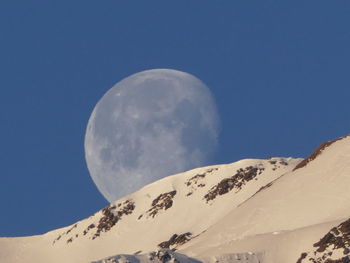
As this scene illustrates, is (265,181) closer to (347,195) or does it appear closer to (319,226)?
(347,195)

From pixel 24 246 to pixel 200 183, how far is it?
43.5 m

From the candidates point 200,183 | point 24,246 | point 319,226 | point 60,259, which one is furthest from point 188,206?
point 319,226

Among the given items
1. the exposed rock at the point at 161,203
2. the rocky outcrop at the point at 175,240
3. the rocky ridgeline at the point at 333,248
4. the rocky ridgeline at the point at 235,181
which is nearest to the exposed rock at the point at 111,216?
the exposed rock at the point at 161,203

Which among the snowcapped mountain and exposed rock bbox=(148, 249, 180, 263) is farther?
the snowcapped mountain

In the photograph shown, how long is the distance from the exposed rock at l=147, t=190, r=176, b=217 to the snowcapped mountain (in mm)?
209

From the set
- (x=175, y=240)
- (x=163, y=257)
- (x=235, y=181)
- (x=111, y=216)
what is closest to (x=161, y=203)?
(x=111, y=216)

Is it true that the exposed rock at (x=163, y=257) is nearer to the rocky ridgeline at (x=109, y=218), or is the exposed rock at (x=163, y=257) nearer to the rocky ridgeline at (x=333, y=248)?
the rocky ridgeline at (x=333, y=248)

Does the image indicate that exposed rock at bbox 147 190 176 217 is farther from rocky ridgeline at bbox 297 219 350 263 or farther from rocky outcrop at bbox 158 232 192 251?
rocky ridgeline at bbox 297 219 350 263

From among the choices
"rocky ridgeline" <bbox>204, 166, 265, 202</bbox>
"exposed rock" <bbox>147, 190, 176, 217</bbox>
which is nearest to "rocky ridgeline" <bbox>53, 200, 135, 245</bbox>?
"exposed rock" <bbox>147, 190, 176, 217</bbox>

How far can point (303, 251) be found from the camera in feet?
214

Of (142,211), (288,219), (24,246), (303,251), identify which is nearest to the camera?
(303,251)

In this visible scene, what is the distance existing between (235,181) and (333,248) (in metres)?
63.1

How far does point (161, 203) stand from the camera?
13412 centimetres

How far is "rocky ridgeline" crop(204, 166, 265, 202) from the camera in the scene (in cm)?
12400
